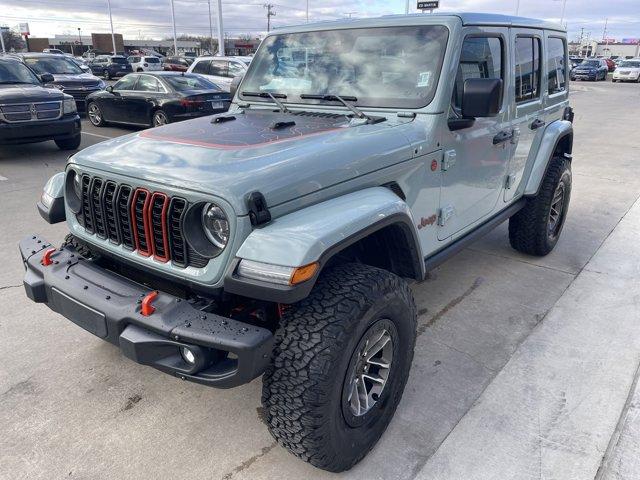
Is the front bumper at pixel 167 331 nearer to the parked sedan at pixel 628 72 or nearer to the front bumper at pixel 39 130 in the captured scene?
the front bumper at pixel 39 130

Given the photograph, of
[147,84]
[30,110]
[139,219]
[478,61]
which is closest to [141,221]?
[139,219]

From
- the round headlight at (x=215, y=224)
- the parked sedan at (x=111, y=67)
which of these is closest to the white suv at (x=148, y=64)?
the parked sedan at (x=111, y=67)

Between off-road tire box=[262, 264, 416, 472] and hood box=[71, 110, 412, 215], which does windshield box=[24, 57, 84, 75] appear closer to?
hood box=[71, 110, 412, 215]

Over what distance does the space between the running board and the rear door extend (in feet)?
0.43

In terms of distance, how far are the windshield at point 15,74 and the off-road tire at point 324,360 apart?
9031mm

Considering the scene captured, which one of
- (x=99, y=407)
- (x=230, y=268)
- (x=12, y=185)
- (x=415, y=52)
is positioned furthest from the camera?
(x=12, y=185)

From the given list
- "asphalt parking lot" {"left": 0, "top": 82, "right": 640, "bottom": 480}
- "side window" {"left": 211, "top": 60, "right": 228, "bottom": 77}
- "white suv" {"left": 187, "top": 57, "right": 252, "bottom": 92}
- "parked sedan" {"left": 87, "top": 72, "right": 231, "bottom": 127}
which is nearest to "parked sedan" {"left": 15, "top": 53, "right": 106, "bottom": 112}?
"parked sedan" {"left": 87, "top": 72, "right": 231, "bottom": 127}

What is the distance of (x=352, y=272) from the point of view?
89.6 inches

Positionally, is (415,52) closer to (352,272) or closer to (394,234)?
(394,234)

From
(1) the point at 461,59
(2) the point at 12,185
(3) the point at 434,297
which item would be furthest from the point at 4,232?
(1) the point at 461,59

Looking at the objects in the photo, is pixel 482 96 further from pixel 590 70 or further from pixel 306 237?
pixel 590 70

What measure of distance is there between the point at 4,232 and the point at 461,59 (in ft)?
15.7

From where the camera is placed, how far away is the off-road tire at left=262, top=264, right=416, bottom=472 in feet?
6.66

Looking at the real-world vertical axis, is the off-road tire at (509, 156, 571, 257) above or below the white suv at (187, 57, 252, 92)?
below
